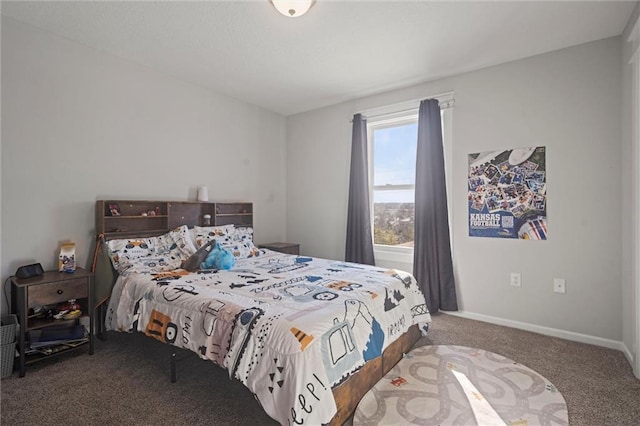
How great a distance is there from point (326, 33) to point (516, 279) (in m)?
2.92

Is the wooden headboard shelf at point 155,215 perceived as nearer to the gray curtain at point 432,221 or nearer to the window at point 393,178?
the window at point 393,178

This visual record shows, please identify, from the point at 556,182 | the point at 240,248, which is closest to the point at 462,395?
the point at 556,182

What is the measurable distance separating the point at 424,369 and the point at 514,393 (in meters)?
0.55

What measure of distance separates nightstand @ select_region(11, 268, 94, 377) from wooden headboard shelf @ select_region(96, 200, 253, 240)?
51 cm

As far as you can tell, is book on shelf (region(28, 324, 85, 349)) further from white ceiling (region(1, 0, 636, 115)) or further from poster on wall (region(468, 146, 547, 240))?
poster on wall (region(468, 146, 547, 240))

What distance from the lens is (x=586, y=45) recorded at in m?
2.70

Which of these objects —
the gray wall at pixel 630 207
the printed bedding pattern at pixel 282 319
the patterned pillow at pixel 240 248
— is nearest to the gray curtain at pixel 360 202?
the printed bedding pattern at pixel 282 319

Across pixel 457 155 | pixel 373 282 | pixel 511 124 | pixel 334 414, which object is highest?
pixel 511 124

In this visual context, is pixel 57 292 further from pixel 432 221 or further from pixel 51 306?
pixel 432 221

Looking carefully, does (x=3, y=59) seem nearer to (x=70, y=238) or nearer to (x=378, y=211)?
(x=70, y=238)

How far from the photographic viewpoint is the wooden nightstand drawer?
2.19 metres

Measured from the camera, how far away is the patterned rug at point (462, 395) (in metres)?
1.71

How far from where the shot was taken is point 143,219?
10.4 ft

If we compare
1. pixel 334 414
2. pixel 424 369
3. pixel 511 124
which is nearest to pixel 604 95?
pixel 511 124
